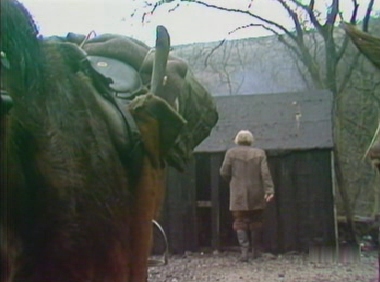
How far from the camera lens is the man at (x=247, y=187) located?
298 inches

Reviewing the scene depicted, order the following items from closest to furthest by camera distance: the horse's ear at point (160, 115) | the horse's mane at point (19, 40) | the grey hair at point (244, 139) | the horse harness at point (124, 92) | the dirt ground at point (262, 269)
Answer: the horse's mane at point (19, 40), the horse harness at point (124, 92), the horse's ear at point (160, 115), the dirt ground at point (262, 269), the grey hair at point (244, 139)

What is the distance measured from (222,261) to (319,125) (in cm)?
→ 215

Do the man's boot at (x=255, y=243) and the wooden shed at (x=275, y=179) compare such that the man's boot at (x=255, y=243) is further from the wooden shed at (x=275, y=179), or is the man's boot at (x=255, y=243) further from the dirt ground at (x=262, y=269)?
the wooden shed at (x=275, y=179)

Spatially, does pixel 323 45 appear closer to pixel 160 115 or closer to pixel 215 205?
pixel 215 205

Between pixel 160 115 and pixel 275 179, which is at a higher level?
pixel 275 179

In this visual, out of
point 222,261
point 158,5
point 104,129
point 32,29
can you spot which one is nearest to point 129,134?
point 104,129

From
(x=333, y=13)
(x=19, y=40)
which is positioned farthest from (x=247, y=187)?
(x=19, y=40)

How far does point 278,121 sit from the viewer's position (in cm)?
866

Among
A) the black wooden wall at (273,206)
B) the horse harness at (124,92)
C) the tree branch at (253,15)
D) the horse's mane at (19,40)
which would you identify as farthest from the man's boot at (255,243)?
the horse's mane at (19,40)

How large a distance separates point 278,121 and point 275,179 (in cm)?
79

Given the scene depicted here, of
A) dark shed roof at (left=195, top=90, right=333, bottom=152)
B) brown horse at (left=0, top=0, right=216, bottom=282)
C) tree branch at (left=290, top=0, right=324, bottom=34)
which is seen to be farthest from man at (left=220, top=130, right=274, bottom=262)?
brown horse at (left=0, top=0, right=216, bottom=282)

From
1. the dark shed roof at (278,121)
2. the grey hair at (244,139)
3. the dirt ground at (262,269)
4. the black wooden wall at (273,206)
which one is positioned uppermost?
the dark shed roof at (278,121)

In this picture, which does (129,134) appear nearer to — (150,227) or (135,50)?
(150,227)

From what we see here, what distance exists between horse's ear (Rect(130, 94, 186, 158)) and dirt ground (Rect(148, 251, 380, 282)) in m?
4.29
